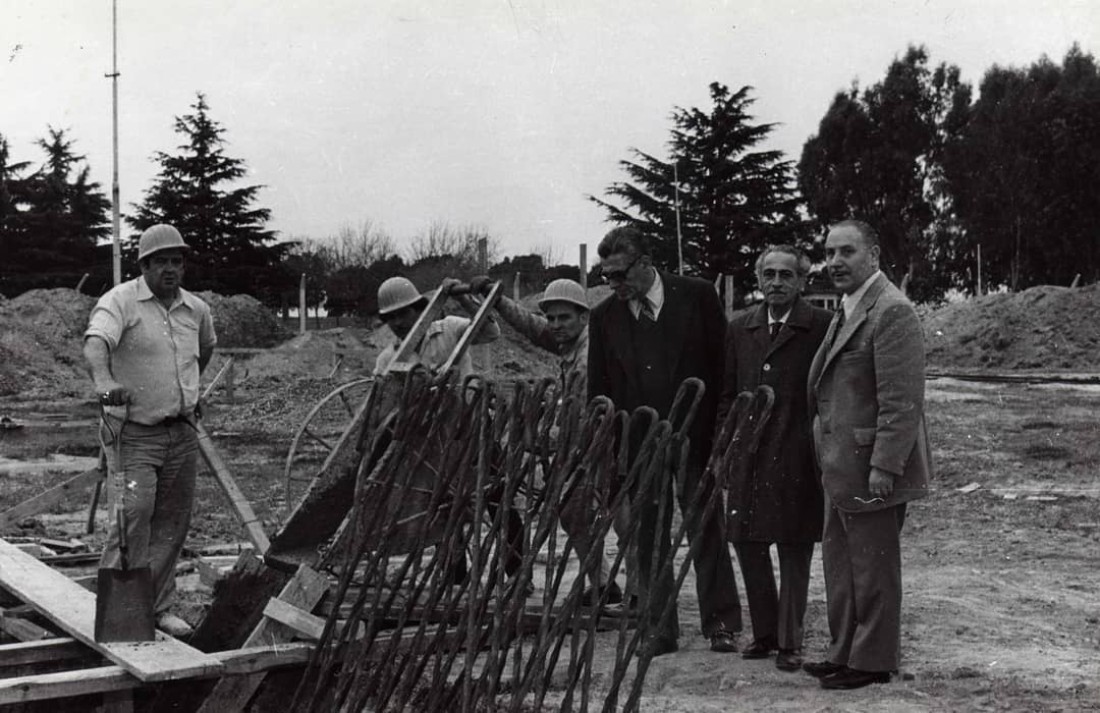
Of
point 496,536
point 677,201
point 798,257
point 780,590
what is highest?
point 677,201

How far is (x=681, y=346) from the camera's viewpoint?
536 centimetres

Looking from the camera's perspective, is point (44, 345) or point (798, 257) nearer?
point (798, 257)

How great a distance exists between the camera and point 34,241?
143ft

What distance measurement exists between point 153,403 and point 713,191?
124ft

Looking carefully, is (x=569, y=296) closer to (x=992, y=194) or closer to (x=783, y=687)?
(x=783, y=687)

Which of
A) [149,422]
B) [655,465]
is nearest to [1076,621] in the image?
[655,465]

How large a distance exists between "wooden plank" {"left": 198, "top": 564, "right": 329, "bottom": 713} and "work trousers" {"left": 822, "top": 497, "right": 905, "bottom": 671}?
6.70ft

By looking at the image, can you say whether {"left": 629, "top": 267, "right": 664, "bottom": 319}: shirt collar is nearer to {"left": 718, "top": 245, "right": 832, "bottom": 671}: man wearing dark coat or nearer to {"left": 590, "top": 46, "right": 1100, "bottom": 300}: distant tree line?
{"left": 718, "top": 245, "right": 832, "bottom": 671}: man wearing dark coat

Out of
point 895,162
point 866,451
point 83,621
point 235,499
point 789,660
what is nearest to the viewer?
point 866,451

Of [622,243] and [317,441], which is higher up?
[622,243]

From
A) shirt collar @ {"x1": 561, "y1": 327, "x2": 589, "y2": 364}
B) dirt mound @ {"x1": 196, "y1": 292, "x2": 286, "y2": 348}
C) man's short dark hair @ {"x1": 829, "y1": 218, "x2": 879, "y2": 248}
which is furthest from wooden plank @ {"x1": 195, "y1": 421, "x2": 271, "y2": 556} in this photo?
dirt mound @ {"x1": 196, "y1": 292, "x2": 286, "y2": 348}

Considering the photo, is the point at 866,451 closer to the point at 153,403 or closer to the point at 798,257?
the point at 798,257

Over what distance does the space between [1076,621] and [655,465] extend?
3381mm

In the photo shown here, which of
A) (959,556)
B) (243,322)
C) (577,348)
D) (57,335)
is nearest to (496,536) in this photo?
(577,348)
